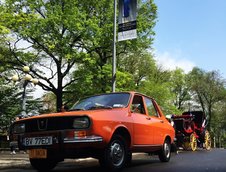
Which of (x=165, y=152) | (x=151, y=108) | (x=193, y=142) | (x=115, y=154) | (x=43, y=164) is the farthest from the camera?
(x=193, y=142)

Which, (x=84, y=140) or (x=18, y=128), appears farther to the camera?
(x=18, y=128)

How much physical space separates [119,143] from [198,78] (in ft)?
205

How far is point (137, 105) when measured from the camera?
9.68 m

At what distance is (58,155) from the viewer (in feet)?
25.8

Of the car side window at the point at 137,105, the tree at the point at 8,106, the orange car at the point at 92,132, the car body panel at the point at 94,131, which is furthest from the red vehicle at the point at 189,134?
the tree at the point at 8,106

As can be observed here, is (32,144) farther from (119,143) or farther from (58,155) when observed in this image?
(119,143)

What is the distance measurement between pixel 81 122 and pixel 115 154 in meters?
1.01

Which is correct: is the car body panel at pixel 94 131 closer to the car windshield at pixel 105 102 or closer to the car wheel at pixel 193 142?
the car windshield at pixel 105 102

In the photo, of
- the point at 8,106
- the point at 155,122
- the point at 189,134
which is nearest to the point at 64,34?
the point at 8,106

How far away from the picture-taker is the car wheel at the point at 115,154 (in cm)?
785

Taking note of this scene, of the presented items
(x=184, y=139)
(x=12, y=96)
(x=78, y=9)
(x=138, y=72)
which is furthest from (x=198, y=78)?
(x=184, y=139)

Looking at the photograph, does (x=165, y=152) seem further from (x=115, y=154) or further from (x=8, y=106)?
(x=8, y=106)

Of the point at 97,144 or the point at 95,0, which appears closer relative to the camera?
the point at 97,144

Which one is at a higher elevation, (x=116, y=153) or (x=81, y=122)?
(x=81, y=122)
